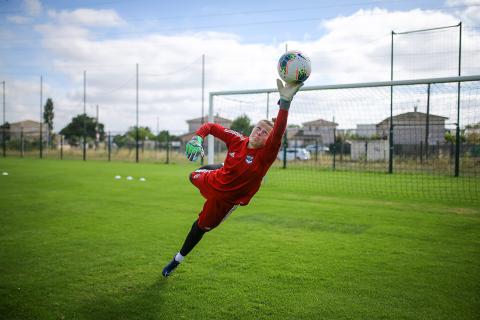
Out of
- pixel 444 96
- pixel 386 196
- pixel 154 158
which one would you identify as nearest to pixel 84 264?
pixel 386 196

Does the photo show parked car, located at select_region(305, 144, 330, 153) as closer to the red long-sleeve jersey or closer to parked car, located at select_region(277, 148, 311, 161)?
parked car, located at select_region(277, 148, 311, 161)

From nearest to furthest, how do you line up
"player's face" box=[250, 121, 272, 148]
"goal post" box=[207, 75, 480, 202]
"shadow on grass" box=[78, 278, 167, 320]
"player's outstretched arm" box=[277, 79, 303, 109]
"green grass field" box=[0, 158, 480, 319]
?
1. "player's outstretched arm" box=[277, 79, 303, 109]
2. "shadow on grass" box=[78, 278, 167, 320]
3. "green grass field" box=[0, 158, 480, 319]
4. "player's face" box=[250, 121, 272, 148]
5. "goal post" box=[207, 75, 480, 202]

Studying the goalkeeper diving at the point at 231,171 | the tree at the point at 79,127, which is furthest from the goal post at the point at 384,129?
the tree at the point at 79,127

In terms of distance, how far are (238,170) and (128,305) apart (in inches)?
74.7

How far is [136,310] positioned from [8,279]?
6.51 feet

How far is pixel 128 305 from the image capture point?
3863 millimetres

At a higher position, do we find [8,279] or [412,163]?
[412,163]

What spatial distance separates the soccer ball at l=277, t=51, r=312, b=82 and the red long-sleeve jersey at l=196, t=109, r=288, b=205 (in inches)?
27.7

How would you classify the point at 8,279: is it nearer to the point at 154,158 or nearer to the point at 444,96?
the point at 444,96

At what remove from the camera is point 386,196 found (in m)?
11.9

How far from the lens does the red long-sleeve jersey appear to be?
3.99 m

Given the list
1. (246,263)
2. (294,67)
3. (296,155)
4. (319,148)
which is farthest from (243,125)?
(294,67)

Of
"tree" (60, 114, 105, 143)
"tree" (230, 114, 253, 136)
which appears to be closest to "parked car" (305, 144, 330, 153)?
"tree" (230, 114, 253, 136)

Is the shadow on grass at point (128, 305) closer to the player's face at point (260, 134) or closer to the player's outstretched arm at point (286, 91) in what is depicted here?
the player's face at point (260, 134)
